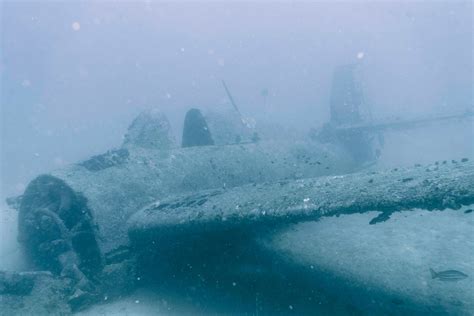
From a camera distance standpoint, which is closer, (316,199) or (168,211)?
(316,199)

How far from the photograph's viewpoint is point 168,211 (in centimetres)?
513

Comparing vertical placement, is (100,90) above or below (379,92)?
above

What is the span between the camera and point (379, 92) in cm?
5869

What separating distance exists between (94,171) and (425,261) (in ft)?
18.1

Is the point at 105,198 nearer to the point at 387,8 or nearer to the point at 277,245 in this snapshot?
the point at 277,245

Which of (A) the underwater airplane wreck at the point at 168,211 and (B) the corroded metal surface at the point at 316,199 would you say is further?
(A) the underwater airplane wreck at the point at 168,211

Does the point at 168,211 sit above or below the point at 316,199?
below

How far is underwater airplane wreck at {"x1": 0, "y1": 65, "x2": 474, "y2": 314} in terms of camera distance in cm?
363

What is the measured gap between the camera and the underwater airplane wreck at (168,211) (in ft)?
11.9

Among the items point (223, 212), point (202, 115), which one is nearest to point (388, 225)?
point (223, 212)

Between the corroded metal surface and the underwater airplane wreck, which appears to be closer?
the corroded metal surface

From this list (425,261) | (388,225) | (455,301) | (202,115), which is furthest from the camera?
(202,115)

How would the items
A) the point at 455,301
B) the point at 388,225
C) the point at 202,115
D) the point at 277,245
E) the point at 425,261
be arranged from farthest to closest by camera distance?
the point at 202,115
the point at 388,225
the point at 277,245
the point at 425,261
the point at 455,301

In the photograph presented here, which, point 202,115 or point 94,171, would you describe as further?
point 202,115
